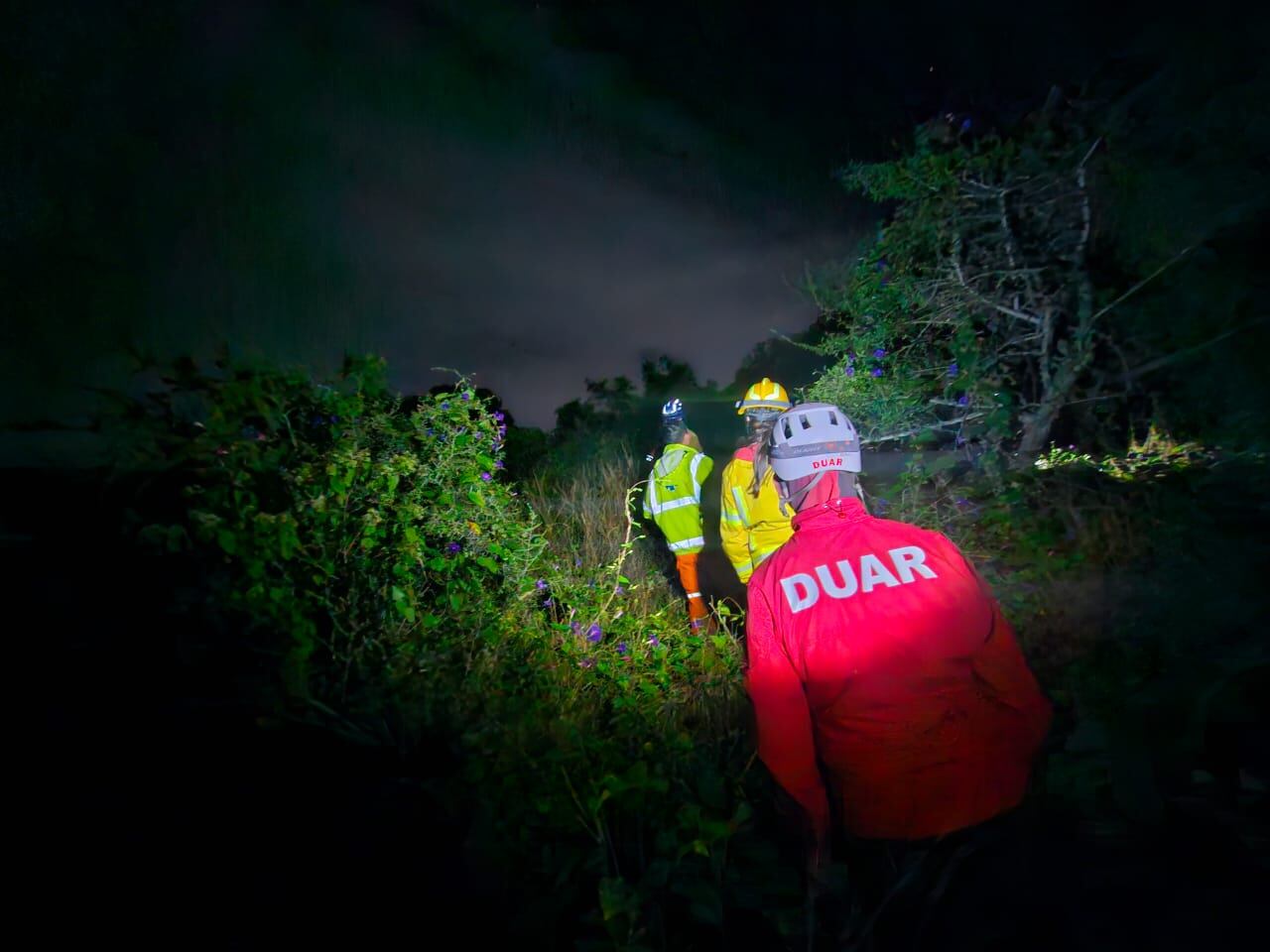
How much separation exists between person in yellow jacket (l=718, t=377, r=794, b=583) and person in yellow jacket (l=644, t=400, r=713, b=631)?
43 cm

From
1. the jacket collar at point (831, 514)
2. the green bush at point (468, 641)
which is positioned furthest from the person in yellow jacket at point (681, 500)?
the jacket collar at point (831, 514)

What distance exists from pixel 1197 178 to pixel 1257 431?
0.96 m

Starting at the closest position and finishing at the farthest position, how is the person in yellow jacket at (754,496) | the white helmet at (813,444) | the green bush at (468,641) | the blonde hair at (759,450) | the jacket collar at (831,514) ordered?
1. the green bush at (468,641)
2. the jacket collar at (831,514)
3. the white helmet at (813,444)
4. the blonde hair at (759,450)
5. the person in yellow jacket at (754,496)

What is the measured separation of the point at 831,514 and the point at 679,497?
11.5ft

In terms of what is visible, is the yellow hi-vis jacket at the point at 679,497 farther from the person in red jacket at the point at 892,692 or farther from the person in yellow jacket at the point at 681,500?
the person in red jacket at the point at 892,692

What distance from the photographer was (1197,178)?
230cm

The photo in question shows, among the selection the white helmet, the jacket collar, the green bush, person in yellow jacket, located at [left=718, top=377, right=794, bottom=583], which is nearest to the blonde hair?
person in yellow jacket, located at [left=718, top=377, right=794, bottom=583]

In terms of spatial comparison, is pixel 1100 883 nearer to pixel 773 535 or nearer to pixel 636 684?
pixel 636 684

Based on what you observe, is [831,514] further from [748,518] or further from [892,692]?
[748,518]

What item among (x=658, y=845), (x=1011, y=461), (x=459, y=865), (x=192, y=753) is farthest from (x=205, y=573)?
(x=1011, y=461)

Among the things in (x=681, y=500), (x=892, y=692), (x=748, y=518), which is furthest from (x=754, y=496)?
(x=892, y=692)

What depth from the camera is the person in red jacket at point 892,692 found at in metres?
1.70

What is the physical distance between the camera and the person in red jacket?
1.70m

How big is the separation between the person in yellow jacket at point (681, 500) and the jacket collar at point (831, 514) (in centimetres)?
324
